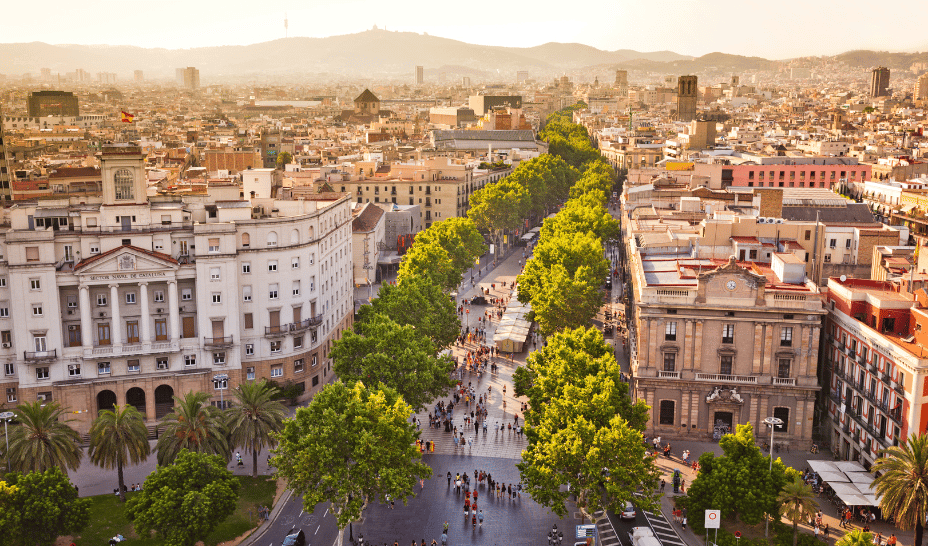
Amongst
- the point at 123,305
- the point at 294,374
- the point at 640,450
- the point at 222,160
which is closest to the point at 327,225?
the point at 294,374

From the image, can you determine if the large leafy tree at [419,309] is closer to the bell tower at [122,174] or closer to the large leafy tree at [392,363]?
the large leafy tree at [392,363]

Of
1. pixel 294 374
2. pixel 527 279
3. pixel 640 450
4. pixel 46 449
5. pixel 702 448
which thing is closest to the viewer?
pixel 640 450

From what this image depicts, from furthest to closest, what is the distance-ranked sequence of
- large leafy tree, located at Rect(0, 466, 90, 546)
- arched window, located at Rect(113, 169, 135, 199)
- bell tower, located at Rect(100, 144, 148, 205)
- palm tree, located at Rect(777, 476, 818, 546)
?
arched window, located at Rect(113, 169, 135, 199)
bell tower, located at Rect(100, 144, 148, 205)
palm tree, located at Rect(777, 476, 818, 546)
large leafy tree, located at Rect(0, 466, 90, 546)

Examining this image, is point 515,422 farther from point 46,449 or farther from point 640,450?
point 46,449

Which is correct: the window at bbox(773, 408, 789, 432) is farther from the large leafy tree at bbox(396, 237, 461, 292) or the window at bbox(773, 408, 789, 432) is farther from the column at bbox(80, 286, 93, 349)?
the column at bbox(80, 286, 93, 349)

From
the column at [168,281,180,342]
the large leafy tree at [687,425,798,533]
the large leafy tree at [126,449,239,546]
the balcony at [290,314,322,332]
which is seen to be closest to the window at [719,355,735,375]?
the large leafy tree at [687,425,798,533]

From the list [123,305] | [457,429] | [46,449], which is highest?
[123,305]
